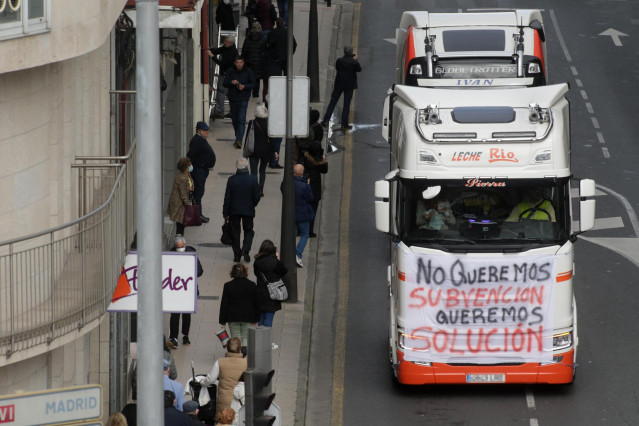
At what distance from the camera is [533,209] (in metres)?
17.8

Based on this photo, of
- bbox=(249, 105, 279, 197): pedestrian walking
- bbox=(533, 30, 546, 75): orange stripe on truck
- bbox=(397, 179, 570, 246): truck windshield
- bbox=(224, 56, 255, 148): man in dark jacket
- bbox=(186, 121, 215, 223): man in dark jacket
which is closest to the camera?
bbox=(397, 179, 570, 246): truck windshield

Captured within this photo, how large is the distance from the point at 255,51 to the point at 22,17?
19.8m

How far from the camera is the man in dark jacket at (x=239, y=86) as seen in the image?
29375 millimetres

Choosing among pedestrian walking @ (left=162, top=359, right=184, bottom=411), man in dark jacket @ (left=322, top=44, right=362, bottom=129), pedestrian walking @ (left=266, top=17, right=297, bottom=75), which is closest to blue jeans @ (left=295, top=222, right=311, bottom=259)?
pedestrian walking @ (left=162, top=359, right=184, bottom=411)

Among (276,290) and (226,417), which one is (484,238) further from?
(226,417)

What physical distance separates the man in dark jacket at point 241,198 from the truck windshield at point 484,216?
5.49m

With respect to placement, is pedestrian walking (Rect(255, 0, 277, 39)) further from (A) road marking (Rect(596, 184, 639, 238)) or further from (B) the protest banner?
(B) the protest banner

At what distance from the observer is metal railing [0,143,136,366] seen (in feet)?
40.4

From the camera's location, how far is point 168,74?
25.5 m

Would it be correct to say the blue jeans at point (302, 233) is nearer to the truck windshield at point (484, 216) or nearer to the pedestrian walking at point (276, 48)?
the truck windshield at point (484, 216)

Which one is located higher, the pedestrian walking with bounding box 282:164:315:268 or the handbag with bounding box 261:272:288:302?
the pedestrian walking with bounding box 282:164:315:268

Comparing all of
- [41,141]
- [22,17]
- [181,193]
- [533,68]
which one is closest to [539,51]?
[533,68]

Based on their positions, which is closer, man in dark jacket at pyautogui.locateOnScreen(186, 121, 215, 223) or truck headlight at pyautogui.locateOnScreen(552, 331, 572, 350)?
truck headlight at pyautogui.locateOnScreen(552, 331, 572, 350)

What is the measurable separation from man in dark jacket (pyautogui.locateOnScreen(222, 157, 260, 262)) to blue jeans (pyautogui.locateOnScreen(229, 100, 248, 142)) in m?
6.61
